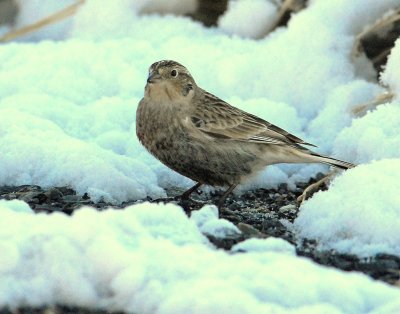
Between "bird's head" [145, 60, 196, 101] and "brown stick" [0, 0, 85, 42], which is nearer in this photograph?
"bird's head" [145, 60, 196, 101]

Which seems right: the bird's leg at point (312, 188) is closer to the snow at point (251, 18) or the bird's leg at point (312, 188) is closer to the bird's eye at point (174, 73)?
the bird's eye at point (174, 73)

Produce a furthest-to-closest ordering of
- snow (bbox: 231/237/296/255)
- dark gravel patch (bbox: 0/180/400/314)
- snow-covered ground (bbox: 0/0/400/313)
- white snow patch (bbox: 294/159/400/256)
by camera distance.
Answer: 1. white snow patch (bbox: 294/159/400/256)
2. dark gravel patch (bbox: 0/180/400/314)
3. snow (bbox: 231/237/296/255)
4. snow-covered ground (bbox: 0/0/400/313)

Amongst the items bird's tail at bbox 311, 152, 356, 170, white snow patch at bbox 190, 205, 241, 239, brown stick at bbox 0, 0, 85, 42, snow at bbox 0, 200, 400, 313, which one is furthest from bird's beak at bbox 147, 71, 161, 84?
brown stick at bbox 0, 0, 85, 42

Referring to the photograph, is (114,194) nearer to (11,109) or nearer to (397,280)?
(11,109)

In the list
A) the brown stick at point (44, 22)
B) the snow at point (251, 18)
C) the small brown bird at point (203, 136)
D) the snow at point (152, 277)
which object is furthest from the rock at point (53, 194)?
the brown stick at point (44, 22)

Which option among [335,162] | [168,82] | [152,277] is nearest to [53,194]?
[168,82]

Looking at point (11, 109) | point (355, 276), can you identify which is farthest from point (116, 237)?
point (11, 109)

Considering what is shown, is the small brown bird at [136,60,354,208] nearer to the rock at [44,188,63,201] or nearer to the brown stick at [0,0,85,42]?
the rock at [44,188,63,201]
